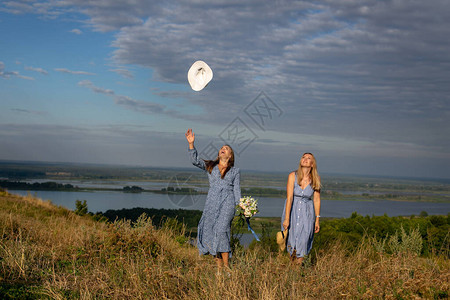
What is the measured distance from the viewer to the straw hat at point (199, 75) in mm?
6348

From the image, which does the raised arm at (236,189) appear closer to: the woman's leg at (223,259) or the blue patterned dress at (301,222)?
the woman's leg at (223,259)

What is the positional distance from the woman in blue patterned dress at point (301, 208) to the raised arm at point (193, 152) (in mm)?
1447

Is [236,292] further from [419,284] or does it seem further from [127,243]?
[127,243]

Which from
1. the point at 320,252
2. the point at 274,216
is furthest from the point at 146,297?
the point at 274,216

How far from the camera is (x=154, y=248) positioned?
645cm

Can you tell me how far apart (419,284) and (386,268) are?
60 cm

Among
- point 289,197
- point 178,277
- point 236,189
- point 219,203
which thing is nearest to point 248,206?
point 236,189

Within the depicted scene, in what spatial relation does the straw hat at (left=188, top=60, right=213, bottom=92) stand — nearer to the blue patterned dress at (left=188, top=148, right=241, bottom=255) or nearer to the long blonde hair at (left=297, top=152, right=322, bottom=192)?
the blue patterned dress at (left=188, top=148, right=241, bottom=255)

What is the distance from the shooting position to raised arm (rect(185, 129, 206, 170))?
6008 mm

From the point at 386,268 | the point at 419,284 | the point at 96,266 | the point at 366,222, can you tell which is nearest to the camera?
the point at 419,284

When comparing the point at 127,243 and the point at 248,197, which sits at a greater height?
the point at 248,197

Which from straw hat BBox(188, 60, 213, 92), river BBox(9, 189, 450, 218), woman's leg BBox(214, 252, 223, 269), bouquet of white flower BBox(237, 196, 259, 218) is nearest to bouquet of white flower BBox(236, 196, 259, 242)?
bouquet of white flower BBox(237, 196, 259, 218)

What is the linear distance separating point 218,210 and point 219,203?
0.11 m

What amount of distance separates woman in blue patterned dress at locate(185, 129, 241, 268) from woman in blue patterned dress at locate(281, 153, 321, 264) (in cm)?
89
